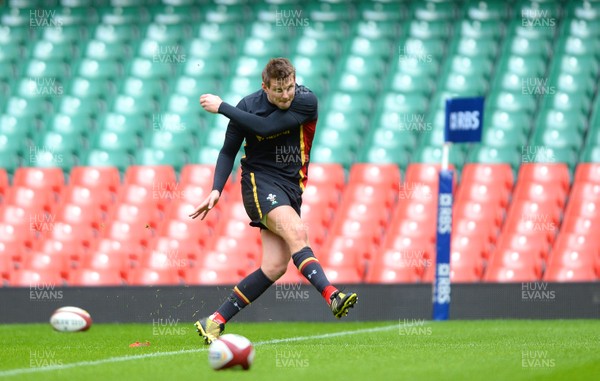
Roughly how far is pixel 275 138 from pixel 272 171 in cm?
20

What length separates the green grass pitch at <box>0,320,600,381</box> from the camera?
5414 millimetres

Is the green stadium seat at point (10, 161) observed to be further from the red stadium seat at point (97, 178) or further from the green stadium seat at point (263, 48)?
the green stadium seat at point (263, 48)

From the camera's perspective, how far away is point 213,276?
39.7 feet

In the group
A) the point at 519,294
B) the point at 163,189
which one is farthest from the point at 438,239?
the point at 163,189

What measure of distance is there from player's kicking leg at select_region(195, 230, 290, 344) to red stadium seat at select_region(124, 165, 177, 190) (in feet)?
20.4

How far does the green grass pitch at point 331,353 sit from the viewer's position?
17.8 feet

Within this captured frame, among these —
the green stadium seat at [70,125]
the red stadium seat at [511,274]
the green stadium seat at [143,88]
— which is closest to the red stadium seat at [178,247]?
the green stadium seat at [70,125]

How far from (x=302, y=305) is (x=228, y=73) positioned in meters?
4.96

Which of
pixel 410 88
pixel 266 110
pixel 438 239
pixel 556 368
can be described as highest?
pixel 410 88

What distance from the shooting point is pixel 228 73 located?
1516 centimetres

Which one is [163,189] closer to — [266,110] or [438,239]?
[438,239]

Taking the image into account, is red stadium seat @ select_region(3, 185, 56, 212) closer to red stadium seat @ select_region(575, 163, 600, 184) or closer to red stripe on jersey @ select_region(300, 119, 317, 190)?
red stadium seat @ select_region(575, 163, 600, 184)

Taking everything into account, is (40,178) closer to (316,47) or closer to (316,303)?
(316,47)

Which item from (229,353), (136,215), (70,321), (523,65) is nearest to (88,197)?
(136,215)
